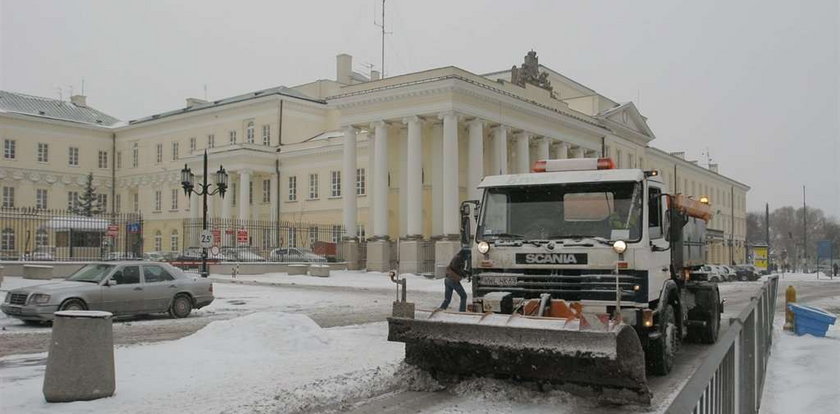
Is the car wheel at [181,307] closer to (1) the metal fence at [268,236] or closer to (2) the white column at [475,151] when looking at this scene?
(1) the metal fence at [268,236]

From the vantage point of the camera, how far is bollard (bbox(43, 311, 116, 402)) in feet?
27.2

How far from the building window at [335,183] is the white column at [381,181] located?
13.0 metres

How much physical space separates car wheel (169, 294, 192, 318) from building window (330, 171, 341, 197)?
1656 inches

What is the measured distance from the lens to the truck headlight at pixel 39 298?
15914 millimetres

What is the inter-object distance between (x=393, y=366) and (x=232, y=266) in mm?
30848

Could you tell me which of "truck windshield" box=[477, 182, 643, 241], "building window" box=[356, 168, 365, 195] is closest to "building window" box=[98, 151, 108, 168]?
"building window" box=[356, 168, 365, 195]

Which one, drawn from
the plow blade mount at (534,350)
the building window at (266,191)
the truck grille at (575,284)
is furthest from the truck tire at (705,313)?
the building window at (266,191)

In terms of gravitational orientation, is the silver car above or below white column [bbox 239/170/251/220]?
below

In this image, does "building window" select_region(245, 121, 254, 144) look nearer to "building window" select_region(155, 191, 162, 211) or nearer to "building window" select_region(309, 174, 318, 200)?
"building window" select_region(309, 174, 318, 200)

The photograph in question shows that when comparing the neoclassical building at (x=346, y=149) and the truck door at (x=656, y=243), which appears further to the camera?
the neoclassical building at (x=346, y=149)

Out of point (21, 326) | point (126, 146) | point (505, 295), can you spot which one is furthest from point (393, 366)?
point (126, 146)

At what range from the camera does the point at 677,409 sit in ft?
9.61

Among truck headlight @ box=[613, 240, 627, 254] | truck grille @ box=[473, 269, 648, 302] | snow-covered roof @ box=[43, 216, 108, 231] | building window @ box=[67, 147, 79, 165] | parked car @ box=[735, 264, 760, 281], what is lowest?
parked car @ box=[735, 264, 760, 281]

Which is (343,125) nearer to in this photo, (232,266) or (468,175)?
(468,175)
